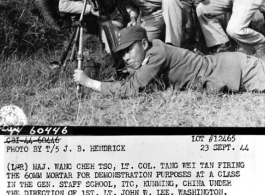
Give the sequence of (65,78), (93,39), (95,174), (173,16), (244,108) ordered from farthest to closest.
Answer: (93,39) < (173,16) < (65,78) < (244,108) < (95,174)

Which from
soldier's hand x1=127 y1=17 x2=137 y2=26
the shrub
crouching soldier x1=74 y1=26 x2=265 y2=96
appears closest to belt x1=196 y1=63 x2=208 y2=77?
crouching soldier x1=74 y1=26 x2=265 y2=96

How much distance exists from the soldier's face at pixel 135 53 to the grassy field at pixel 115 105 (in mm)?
266

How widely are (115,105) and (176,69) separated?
0.62 m

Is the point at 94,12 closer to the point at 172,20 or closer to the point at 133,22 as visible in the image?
the point at 133,22

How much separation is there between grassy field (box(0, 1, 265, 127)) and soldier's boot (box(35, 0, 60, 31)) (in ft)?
3.32

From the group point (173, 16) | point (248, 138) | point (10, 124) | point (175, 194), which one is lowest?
point (175, 194)

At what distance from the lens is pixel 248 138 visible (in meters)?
3.51

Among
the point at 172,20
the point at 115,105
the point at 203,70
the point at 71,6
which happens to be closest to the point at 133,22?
the point at 172,20

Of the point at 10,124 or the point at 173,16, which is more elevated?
the point at 173,16

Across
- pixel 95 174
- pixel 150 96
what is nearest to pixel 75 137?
pixel 95 174

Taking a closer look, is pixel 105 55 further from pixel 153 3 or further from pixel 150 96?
pixel 150 96

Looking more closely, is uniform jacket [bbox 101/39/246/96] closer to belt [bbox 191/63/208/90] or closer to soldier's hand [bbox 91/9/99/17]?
belt [bbox 191/63/208/90]

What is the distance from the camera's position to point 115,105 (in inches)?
151

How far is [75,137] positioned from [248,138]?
1.33 m
